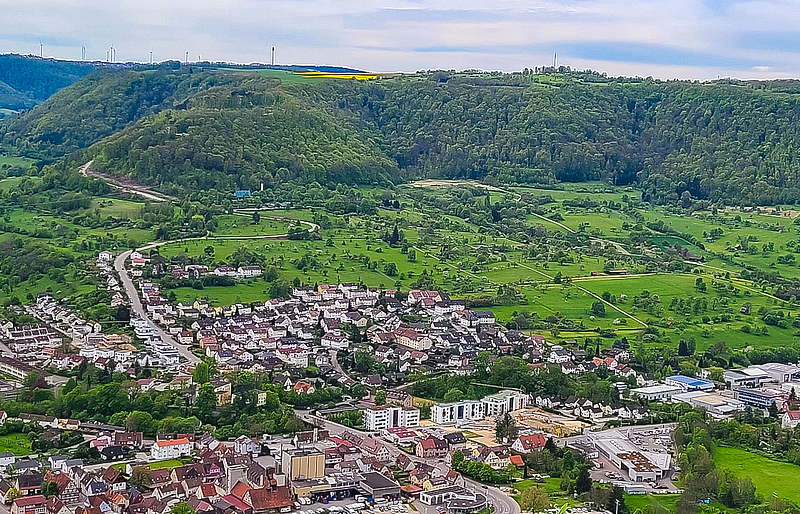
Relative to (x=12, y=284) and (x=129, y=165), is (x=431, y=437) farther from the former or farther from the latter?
(x=129, y=165)

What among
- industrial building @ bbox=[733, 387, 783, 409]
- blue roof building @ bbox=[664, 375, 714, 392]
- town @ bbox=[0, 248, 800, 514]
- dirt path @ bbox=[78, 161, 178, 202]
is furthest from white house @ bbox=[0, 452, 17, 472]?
dirt path @ bbox=[78, 161, 178, 202]

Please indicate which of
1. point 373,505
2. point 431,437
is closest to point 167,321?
point 431,437

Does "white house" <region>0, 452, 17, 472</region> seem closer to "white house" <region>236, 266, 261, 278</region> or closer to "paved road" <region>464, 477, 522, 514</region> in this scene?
"paved road" <region>464, 477, 522, 514</region>

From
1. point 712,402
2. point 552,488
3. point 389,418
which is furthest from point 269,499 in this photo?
point 712,402

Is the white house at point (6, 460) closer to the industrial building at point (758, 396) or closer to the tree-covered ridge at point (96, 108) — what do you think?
the industrial building at point (758, 396)

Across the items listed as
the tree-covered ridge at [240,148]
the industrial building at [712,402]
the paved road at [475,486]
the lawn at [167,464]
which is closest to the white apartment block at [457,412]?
the paved road at [475,486]

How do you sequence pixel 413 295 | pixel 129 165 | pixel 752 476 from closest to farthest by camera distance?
pixel 752 476 < pixel 413 295 < pixel 129 165

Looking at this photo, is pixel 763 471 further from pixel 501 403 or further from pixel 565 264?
pixel 565 264
